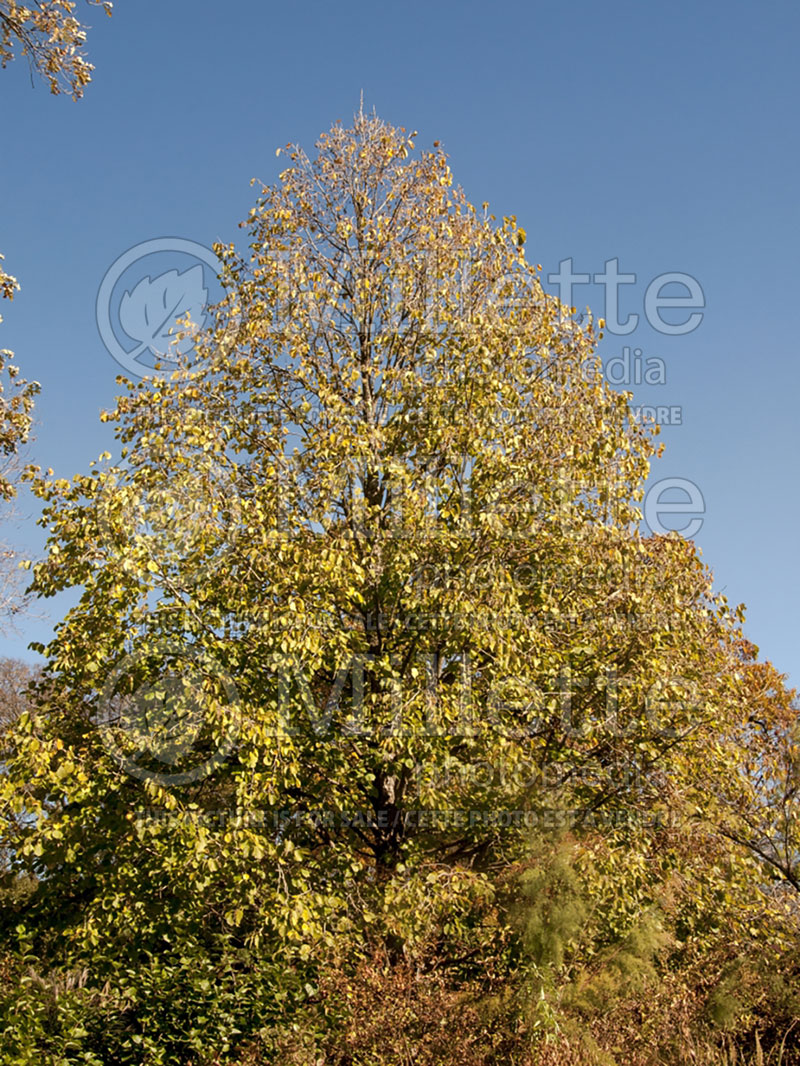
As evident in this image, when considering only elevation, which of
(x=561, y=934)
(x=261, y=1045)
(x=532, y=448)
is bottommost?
(x=261, y=1045)

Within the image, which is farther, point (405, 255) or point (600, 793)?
point (405, 255)

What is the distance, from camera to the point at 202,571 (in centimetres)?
1111

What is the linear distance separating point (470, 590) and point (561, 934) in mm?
4177

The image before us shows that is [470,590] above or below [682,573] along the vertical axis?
below

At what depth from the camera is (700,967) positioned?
1250cm

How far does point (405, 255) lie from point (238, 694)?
802 cm

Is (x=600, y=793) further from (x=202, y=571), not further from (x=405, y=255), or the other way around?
(x=405, y=255)

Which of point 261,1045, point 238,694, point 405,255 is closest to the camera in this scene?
point 261,1045

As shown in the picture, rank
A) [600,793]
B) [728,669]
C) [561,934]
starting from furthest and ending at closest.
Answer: [728,669] < [600,793] < [561,934]

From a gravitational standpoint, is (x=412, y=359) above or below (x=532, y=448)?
above

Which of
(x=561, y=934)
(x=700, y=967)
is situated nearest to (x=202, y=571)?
(x=561, y=934)

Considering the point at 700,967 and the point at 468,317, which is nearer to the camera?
the point at 700,967

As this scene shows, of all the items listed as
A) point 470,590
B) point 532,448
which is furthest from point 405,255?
point 470,590

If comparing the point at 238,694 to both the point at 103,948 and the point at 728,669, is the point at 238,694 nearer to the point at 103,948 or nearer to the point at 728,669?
the point at 103,948
